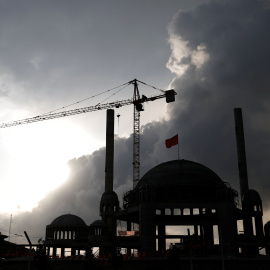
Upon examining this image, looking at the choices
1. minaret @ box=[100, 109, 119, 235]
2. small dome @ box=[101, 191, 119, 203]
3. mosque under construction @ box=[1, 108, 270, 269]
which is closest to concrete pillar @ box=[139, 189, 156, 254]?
mosque under construction @ box=[1, 108, 270, 269]

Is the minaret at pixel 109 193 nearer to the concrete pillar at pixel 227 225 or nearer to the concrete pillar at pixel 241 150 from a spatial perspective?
the concrete pillar at pixel 227 225

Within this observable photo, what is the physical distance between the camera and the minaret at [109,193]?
384 feet

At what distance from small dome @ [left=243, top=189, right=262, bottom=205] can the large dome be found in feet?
57.1

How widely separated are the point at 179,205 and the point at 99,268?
31782 millimetres

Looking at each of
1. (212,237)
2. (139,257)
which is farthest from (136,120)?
(139,257)

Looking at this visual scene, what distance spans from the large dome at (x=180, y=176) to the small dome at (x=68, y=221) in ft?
84.4

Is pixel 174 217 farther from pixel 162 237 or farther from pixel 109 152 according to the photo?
pixel 109 152

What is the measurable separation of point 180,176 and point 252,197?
30179 millimetres

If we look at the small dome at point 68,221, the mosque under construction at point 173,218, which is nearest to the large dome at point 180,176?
the mosque under construction at point 173,218

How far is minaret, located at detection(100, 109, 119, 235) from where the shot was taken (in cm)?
11712

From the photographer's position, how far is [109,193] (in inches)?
4813

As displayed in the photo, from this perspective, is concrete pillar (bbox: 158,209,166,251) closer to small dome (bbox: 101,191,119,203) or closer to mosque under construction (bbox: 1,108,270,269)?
mosque under construction (bbox: 1,108,270,269)

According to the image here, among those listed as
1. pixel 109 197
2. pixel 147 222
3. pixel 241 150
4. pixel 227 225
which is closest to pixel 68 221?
pixel 109 197

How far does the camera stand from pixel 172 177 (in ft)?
333
